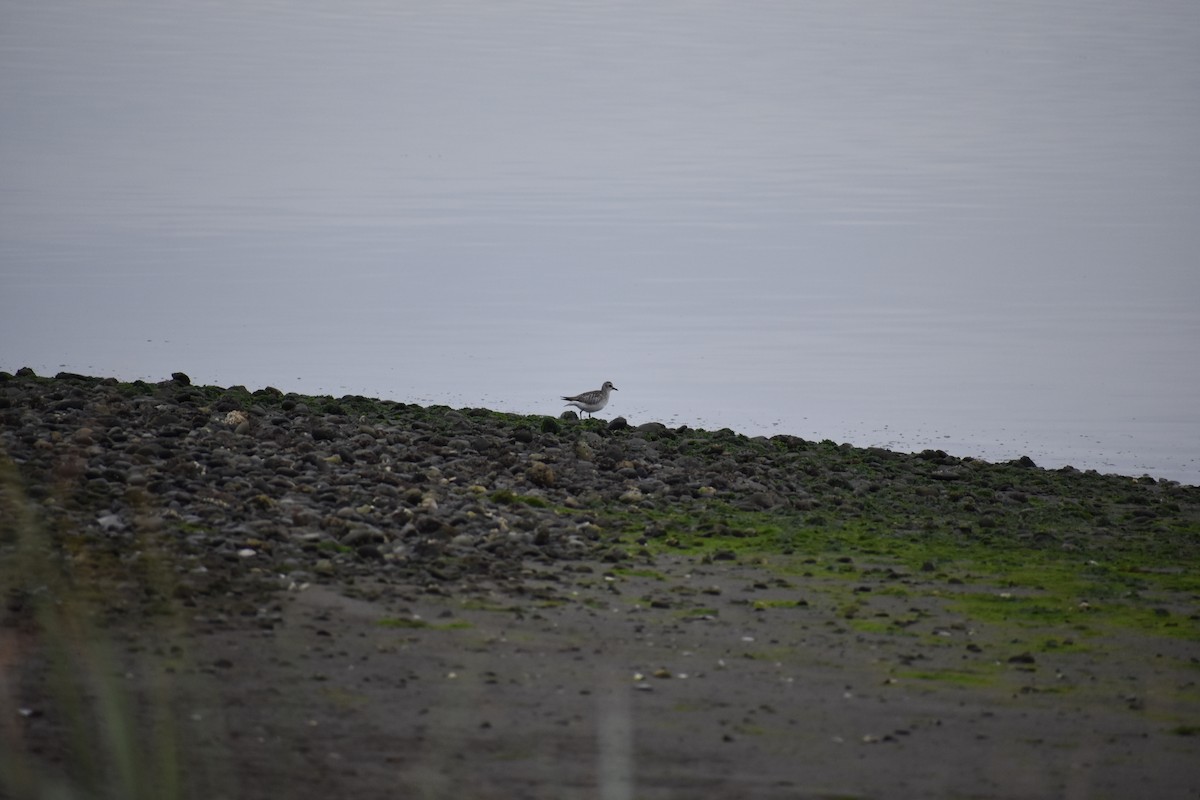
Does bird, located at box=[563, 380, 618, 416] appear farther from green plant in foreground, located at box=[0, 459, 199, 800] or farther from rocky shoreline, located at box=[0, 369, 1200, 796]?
green plant in foreground, located at box=[0, 459, 199, 800]

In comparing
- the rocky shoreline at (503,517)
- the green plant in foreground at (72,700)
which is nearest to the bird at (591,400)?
the rocky shoreline at (503,517)

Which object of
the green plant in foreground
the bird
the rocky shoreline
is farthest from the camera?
the bird

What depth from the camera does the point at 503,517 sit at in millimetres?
12898

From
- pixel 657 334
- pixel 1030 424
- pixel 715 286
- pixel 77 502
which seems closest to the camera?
pixel 77 502

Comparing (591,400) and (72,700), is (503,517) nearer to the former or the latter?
(72,700)

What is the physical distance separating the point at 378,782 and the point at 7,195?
4120cm

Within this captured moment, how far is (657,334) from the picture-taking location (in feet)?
94.8

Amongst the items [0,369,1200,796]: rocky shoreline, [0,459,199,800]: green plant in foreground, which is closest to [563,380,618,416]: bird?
[0,369,1200,796]: rocky shoreline

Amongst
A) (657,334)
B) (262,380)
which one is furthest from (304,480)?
(657,334)

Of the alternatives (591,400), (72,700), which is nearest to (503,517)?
(72,700)

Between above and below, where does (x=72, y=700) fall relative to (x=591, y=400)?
below

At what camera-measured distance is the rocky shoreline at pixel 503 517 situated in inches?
437

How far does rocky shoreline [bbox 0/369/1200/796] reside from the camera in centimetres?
1109

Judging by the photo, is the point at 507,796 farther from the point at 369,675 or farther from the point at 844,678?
the point at 844,678
